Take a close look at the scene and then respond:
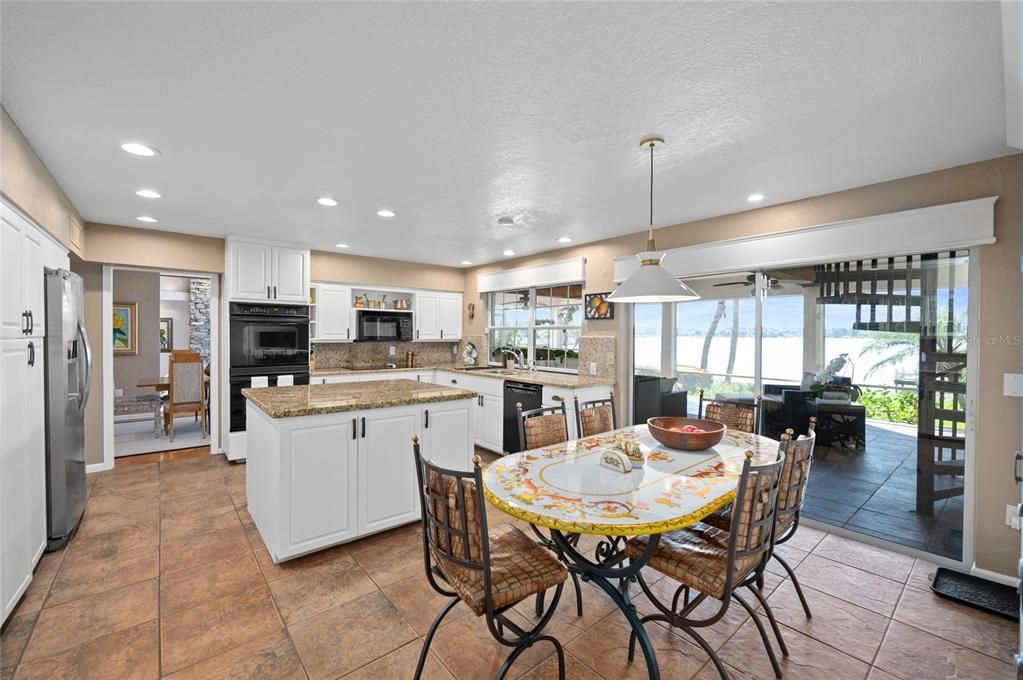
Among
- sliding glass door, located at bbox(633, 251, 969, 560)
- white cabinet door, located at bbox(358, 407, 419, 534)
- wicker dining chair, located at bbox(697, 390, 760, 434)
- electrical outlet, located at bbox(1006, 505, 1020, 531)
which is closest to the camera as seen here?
electrical outlet, located at bbox(1006, 505, 1020, 531)

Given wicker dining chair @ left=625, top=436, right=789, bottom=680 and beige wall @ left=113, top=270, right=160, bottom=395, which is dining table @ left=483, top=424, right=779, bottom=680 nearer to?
wicker dining chair @ left=625, top=436, right=789, bottom=680

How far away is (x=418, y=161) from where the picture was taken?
2.60 meters

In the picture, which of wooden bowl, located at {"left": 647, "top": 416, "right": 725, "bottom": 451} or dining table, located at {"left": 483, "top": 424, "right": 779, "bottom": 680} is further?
wooden bowl, located at {"left": 647, "top": 416, "right": 725, "bottom": 451}

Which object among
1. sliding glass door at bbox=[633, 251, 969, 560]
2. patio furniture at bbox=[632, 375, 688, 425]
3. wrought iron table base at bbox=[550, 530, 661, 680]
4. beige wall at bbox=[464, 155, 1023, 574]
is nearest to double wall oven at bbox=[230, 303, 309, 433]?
patio furniture at bbox=[632, 375, 688, 425]

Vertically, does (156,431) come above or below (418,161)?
below

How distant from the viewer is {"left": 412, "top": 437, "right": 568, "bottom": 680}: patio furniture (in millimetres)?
1460

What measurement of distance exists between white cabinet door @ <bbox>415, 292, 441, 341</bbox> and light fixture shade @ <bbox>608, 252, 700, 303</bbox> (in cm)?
422

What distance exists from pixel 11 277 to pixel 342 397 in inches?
66.0

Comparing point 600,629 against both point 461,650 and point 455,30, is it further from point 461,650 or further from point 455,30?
point 455,30

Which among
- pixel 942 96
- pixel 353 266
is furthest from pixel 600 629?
pixel 353 266

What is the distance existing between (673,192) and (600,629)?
273 centimetres

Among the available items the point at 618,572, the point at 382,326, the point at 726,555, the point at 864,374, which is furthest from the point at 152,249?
the point at 864,374

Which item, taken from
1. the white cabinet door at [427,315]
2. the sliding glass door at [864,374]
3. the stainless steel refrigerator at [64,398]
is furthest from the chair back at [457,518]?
the white cabinet door at [427,315]

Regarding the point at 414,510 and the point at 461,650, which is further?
the point at 414,510
